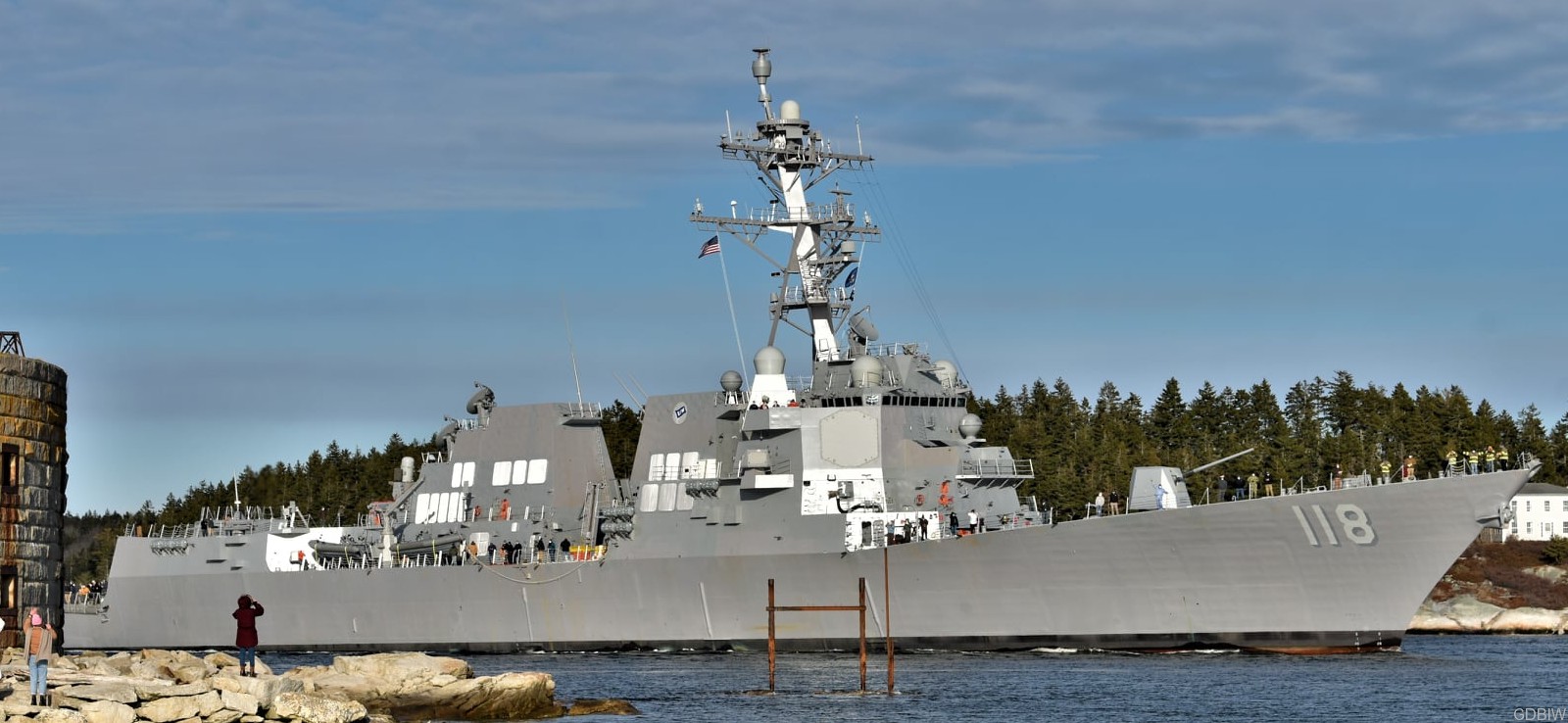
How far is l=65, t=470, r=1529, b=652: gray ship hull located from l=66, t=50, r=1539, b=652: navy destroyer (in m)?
0.05

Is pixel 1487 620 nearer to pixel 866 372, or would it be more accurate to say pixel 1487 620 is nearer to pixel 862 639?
pixel 866 372

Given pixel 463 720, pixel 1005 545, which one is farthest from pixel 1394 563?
pixel 463 720

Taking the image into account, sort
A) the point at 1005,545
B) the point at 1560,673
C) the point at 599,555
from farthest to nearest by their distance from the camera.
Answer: the point at 599,555, the point at 1005,545, the point at 1560,673

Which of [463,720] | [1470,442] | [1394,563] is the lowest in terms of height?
[463,720]

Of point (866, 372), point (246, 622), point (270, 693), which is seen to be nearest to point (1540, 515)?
point (866, 372)

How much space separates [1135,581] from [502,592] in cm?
1612

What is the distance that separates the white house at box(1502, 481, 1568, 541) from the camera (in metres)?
75.1

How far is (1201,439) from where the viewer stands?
270 ft

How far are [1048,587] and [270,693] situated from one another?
1821cm

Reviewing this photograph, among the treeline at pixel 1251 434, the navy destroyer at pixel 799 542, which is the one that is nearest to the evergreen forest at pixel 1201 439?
the treeline at pixel 1251 434

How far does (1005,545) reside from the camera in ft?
126

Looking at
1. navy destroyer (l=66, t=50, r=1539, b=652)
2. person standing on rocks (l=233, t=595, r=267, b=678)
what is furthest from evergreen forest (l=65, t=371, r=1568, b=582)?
person standing on rocks (l=233, t=595, r=267, b=678)

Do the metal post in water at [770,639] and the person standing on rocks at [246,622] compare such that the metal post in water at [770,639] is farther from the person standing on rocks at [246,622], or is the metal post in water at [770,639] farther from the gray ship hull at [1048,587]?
the person standing on rocks at [246,622]

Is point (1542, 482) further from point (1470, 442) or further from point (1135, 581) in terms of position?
point (1135, 581)
